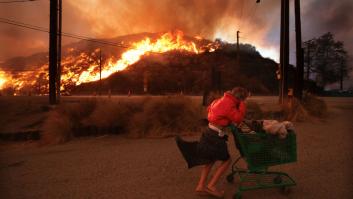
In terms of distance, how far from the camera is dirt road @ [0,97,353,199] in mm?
5219

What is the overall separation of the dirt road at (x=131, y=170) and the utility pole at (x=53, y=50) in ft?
20.3

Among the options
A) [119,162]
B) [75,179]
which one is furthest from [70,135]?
[75,179]

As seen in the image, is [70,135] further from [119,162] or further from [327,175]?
[327,175]

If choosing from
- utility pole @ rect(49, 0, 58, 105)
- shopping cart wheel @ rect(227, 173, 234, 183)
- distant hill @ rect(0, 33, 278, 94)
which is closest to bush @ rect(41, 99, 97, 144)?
utility pole @ rect(49, 0, 58, 105)

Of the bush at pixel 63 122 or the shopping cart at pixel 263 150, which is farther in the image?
the bush at pixel 63 122

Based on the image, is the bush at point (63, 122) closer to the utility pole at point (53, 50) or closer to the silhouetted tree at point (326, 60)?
the utility pole at point (53, 50)

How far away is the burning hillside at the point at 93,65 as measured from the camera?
79.0 meters

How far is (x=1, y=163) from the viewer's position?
7.75 meters

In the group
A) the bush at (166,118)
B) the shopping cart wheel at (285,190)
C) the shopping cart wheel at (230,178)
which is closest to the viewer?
the shopping cart wheel at (285,190)

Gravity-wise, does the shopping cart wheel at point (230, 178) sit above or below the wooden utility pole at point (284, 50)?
below

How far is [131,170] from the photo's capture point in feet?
21.6

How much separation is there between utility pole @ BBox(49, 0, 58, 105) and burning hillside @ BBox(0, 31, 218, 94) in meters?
51.8

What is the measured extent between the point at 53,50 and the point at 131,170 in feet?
40.5

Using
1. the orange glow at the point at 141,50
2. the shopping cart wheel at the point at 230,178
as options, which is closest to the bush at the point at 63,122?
the shopping cart wheel at the point at 230,178
